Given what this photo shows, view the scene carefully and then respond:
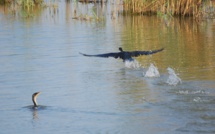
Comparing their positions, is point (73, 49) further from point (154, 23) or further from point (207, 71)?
point (154, 23)

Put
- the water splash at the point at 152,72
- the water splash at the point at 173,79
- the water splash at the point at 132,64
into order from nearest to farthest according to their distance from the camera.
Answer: the water splash at the point at 173,79 → the water splash at the point at 152,72 → the water splash at the point at 132,64

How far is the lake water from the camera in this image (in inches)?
400

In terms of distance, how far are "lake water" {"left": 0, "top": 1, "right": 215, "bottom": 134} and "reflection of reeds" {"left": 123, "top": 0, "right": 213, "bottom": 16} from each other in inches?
37.7

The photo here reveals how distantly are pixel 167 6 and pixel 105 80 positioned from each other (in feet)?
42.6

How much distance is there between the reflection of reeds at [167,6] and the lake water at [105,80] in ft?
3.14

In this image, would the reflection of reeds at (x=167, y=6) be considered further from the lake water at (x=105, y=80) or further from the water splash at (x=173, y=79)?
the water splash at (x=173, y=79)

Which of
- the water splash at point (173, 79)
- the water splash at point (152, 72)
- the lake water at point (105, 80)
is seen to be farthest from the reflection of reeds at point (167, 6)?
the water splash at point (173, 79)

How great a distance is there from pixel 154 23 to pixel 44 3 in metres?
9.49

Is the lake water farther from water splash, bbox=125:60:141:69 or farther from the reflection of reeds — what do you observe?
the reflection of reeds

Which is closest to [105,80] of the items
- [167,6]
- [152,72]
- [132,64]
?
[152,72]

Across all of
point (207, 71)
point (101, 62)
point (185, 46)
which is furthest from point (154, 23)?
point (207, 71)

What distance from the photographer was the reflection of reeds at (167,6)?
26.1 metres

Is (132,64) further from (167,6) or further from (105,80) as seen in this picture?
(167,6)

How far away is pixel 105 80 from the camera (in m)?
14.0
